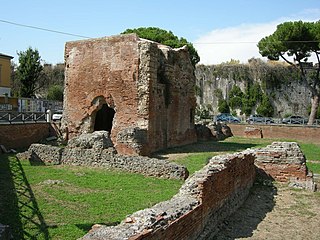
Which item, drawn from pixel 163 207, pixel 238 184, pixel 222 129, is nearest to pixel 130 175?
pixel 238 184

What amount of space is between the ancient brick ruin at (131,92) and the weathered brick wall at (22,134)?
1.53 m

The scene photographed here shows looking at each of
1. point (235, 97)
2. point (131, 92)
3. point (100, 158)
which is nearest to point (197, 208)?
point (100, 158)

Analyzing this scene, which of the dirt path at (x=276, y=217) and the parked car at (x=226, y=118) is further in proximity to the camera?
the parked car at (x=226, y=118)

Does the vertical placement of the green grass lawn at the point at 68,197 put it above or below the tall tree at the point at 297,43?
below

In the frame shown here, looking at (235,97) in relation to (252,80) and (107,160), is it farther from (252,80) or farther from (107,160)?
(107,160)

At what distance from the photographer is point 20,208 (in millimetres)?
7879

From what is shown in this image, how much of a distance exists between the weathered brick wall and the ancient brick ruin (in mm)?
1529

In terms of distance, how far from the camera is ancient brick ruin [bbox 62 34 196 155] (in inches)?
673

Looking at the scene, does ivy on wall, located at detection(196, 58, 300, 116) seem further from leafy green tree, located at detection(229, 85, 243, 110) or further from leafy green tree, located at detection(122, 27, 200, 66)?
leafy green tree, located at detection(122, 27, 200, 66)

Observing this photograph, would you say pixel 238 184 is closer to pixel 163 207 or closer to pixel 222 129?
pixel 163 207

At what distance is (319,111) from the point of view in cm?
3494

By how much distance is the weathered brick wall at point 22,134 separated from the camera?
1791 cm

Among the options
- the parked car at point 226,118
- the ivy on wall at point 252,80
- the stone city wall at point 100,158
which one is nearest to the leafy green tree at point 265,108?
the ivy on wall at point 252,80

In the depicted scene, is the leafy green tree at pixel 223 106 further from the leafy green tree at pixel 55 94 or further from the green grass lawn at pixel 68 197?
the green grass lawn at pixel 68 197
